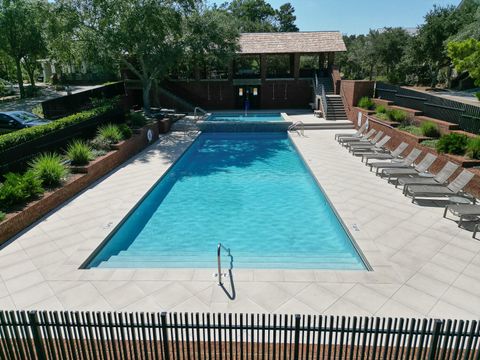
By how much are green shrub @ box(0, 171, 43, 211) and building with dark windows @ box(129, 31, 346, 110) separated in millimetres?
20894

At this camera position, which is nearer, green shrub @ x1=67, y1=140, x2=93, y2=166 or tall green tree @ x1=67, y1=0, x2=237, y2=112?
green shrub @ x1=67, y1=140, x2=93, y2=166

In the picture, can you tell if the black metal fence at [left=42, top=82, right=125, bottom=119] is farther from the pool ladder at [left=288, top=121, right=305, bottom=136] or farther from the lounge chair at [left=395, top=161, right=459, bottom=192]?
the lounge chair at [left=395, top=161, right=459, bottom=192]

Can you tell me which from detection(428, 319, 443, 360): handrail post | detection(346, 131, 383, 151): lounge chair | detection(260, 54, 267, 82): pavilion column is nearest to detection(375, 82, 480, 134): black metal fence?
detection(346, 131, 383, 151): lounge chair

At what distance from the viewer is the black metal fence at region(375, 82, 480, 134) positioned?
44.4 feet

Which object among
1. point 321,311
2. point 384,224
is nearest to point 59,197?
point 321,311

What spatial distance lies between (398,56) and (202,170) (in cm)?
4086

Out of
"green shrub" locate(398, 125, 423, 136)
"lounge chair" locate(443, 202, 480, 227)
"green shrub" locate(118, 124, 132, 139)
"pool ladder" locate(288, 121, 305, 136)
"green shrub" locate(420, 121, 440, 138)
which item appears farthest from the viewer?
"pool ladder" locate(288, 121, 305, 136)

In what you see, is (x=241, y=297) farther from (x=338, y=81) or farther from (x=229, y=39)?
(x=338, y=81)

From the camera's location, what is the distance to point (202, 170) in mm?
16078

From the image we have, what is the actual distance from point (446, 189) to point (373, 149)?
598 centimetres

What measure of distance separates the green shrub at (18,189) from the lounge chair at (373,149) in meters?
13.3

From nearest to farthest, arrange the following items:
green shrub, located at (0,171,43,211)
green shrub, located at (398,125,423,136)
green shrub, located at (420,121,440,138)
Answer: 1. green shrub, located at (0,171,43,211)
2. green shrub, located at (420,121,440,138)
3. green shrub, located at (398,125,423,136)

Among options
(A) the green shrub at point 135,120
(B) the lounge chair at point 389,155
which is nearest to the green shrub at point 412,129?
(B) the lounge chair at point 389,155

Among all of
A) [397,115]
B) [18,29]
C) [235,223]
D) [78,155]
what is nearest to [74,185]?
[78,155]
